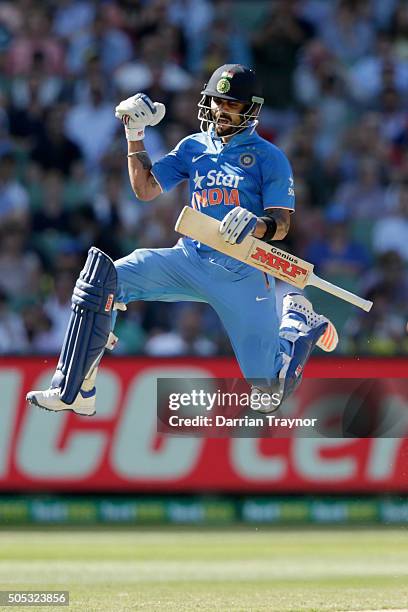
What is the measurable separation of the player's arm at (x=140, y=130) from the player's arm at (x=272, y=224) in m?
0.61

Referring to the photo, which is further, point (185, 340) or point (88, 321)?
point (185, 340)

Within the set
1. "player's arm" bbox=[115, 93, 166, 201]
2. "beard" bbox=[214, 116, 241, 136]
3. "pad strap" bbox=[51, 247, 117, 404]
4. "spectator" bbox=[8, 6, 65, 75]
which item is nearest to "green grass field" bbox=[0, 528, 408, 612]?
"pad strap" bbox=[51, 247, 117, 404]

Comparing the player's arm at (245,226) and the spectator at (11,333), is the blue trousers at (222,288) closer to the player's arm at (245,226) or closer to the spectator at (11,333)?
the player's arm at (245,226)

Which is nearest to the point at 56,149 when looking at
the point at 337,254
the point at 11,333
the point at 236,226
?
the point at 11,333

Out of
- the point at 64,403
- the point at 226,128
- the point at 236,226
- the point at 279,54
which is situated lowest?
the point at 64,403

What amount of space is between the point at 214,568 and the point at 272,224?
353 cm

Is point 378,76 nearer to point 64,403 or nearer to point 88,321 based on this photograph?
point 88,321

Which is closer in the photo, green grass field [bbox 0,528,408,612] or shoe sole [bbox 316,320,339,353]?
shoe sole [bbox 316,320,339,353]

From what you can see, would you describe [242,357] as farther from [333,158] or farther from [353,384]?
[333,158]

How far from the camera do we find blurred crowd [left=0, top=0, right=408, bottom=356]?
1165cm

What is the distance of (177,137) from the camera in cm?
1258

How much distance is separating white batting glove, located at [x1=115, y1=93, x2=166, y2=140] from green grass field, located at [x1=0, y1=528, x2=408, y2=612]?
2445 mm

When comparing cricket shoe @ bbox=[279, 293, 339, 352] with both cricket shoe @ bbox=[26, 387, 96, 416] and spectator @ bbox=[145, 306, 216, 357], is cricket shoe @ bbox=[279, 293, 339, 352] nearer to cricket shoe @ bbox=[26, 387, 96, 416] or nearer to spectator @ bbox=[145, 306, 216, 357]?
cricket shoe @ bbox=[26, 387, 96, 416]

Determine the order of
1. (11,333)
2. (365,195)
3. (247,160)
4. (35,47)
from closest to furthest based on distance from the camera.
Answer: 1. (247,160)
2. (11,333)
3. (365,195)
4. (35,47)
